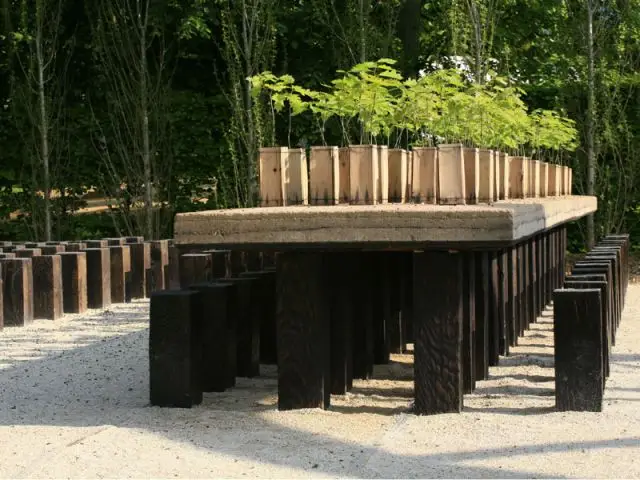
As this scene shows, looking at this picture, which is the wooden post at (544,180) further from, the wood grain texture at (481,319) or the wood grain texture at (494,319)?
the wood grain texture at (481,319)

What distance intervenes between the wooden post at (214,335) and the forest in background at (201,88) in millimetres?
9620

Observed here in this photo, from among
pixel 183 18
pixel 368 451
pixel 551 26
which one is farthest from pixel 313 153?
pixel 551 26

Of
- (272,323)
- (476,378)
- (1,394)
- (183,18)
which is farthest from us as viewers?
(183,18)

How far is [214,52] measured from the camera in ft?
61.2

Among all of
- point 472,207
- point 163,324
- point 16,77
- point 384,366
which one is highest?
point 16,77


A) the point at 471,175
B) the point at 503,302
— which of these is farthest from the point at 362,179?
the point at 503,302

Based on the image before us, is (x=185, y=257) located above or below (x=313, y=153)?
below

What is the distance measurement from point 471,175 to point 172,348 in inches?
67.7

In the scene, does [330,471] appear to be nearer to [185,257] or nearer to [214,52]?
[185,257]

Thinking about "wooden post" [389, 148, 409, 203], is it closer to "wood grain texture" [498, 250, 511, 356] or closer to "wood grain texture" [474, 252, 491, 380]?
"wood grain texture" [474, 252, 491, 380]

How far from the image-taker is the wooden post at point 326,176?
606cm

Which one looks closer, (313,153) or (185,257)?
(313,153)

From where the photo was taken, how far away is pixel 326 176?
608 cm

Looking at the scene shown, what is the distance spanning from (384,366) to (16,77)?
1157 cm
